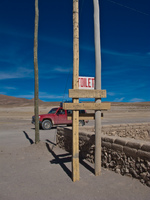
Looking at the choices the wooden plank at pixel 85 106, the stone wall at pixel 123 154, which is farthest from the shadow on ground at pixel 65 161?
the wooden plank at pixel 85 106

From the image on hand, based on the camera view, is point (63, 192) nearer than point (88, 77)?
Yes

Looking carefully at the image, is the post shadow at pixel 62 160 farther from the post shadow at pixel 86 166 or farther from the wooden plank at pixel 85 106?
the wooden plank at pixel 85 106

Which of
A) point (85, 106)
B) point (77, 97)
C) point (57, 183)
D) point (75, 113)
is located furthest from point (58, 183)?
point (77, 97)

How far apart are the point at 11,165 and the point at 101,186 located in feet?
10.6

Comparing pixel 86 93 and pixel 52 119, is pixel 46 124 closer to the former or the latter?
pixel 52 119

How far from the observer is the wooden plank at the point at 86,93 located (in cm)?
491

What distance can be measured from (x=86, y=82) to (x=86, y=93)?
330 mm

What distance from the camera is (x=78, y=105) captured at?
4.97 meters

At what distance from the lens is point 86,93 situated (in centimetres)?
503

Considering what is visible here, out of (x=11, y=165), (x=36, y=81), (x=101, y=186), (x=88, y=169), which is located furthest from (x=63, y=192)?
(x=36, y=81)

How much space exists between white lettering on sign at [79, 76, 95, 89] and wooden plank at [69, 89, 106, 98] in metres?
0.16

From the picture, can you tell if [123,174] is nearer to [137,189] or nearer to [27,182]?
[137,189]

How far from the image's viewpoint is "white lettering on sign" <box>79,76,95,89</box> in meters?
5.11

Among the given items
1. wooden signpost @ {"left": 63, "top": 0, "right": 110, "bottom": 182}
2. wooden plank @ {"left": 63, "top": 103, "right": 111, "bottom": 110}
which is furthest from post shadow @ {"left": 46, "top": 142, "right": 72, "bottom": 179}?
wooden plank @ {"left": 63, "top": 103, "right": 111, "bottom": 110}
